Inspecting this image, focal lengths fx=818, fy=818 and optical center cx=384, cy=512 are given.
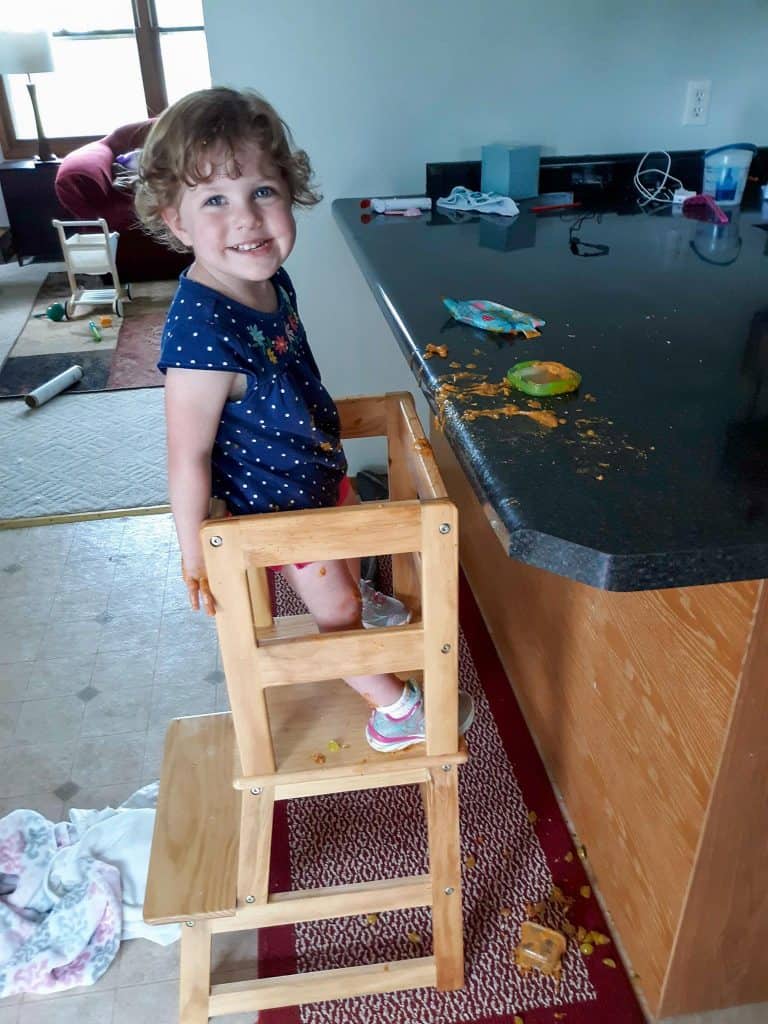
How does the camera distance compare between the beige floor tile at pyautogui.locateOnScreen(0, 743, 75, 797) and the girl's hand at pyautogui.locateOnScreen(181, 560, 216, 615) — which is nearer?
the girl's hand at pyautogui.locateOnScreen(181, 560, 216, 615)

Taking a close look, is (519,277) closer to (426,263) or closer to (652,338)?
(426,263)

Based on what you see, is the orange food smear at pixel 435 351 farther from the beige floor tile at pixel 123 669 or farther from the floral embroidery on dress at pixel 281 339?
the beige floor tile at pixel 123 669

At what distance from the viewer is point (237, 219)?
1.01 m

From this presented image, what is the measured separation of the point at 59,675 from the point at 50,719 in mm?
143

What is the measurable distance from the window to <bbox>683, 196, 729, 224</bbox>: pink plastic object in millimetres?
4215

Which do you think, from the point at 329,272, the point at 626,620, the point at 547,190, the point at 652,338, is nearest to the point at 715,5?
the point at 547,190

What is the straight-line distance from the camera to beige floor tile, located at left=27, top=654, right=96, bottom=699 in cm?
180

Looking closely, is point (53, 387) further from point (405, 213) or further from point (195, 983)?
point (195, 983)

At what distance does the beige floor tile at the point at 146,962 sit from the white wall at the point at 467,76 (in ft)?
5.06

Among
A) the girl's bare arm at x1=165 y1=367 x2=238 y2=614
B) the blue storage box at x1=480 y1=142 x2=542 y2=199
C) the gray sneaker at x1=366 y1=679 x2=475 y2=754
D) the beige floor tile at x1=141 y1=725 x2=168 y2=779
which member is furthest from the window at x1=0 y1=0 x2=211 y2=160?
the gray sneaker at x1=366 y1=679 x2=475 y2=754

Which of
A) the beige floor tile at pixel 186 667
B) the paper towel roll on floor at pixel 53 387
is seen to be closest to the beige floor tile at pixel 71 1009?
the beige floor tile at pixel 186 667

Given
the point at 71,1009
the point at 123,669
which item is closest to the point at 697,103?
the point at 123,669

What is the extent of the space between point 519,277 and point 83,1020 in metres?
1.31

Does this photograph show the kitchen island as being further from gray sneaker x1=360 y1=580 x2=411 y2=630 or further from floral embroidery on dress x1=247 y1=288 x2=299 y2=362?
gray sneaker x1=360 y1=580 x2=411 y2=630
